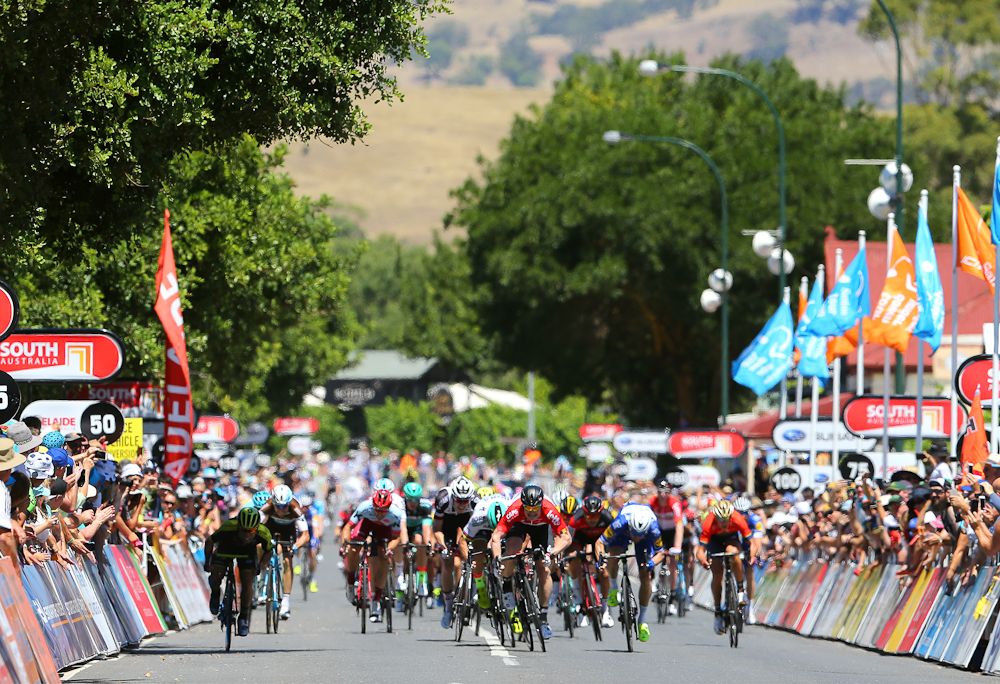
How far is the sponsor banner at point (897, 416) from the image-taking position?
27.9m

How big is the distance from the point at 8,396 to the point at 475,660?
5.09m

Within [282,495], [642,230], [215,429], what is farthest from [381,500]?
[642,230]

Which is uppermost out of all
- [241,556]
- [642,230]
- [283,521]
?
[642,230]

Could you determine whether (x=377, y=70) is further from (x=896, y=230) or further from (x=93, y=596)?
(x=896, y=230)

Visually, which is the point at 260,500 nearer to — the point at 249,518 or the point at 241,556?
the point at 249,518

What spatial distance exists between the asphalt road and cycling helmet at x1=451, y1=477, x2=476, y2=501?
1525mm

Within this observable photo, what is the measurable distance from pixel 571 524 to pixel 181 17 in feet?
32.5

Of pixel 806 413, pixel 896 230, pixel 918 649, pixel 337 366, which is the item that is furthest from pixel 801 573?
pixel 337 366

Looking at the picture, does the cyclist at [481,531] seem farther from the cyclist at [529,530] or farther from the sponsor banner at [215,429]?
the sponsor banner at [215,429]

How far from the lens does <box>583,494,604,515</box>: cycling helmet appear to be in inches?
881

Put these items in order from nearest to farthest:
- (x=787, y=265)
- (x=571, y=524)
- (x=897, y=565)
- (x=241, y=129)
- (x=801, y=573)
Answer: (x=241, y=129), (x=897, y=565), (x=571, y=524), (x=801, y=573), (x=787, y=265)

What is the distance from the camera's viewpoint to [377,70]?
16938 millimetres

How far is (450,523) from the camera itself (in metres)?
23.5

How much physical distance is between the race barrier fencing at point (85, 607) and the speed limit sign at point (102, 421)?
1221 mm
